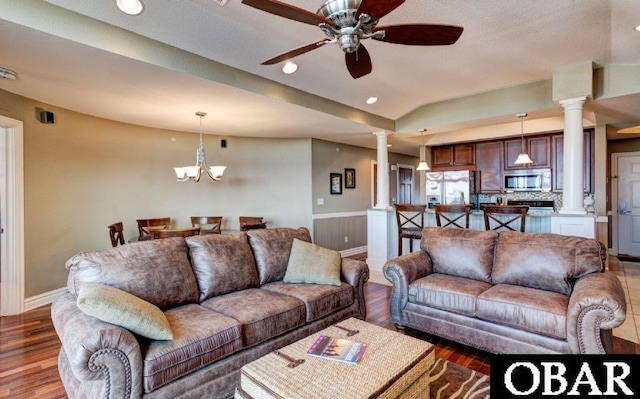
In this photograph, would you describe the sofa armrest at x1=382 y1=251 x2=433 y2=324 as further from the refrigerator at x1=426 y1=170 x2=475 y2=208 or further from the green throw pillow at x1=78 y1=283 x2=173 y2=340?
the refrigerator at x1=426 y1=170 x2=475 y2=208

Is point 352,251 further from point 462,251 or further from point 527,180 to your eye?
point 462,251

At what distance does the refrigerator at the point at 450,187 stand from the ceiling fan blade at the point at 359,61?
4.79m

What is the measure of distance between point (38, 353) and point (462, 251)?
3696 millimetres

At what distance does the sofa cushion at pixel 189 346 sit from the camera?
175cm

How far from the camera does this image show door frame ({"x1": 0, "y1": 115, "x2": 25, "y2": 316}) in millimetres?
3488

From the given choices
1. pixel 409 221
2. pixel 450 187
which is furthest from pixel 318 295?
pixel 450 187

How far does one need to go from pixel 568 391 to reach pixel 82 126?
213 inches

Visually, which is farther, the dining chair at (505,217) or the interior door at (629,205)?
the interior door at (629,205)

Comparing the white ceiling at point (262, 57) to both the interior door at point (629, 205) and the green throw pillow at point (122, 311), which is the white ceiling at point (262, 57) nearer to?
the green throw pillow at point (122, 311)

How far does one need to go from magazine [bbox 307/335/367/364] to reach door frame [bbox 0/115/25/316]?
11.8 ft

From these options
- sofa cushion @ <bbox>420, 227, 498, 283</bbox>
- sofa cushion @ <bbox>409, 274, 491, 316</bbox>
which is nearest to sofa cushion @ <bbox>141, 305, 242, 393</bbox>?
sofa cushion @ <bbox>409, 274, 491, 316</bbox>

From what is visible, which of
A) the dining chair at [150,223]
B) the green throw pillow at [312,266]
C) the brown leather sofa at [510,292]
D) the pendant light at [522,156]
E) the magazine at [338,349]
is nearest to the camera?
the magazine at [338,349]

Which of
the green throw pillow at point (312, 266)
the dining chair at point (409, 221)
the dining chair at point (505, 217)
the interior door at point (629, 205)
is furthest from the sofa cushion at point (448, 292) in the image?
the interior door at point (629, 205)

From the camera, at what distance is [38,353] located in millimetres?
2688
